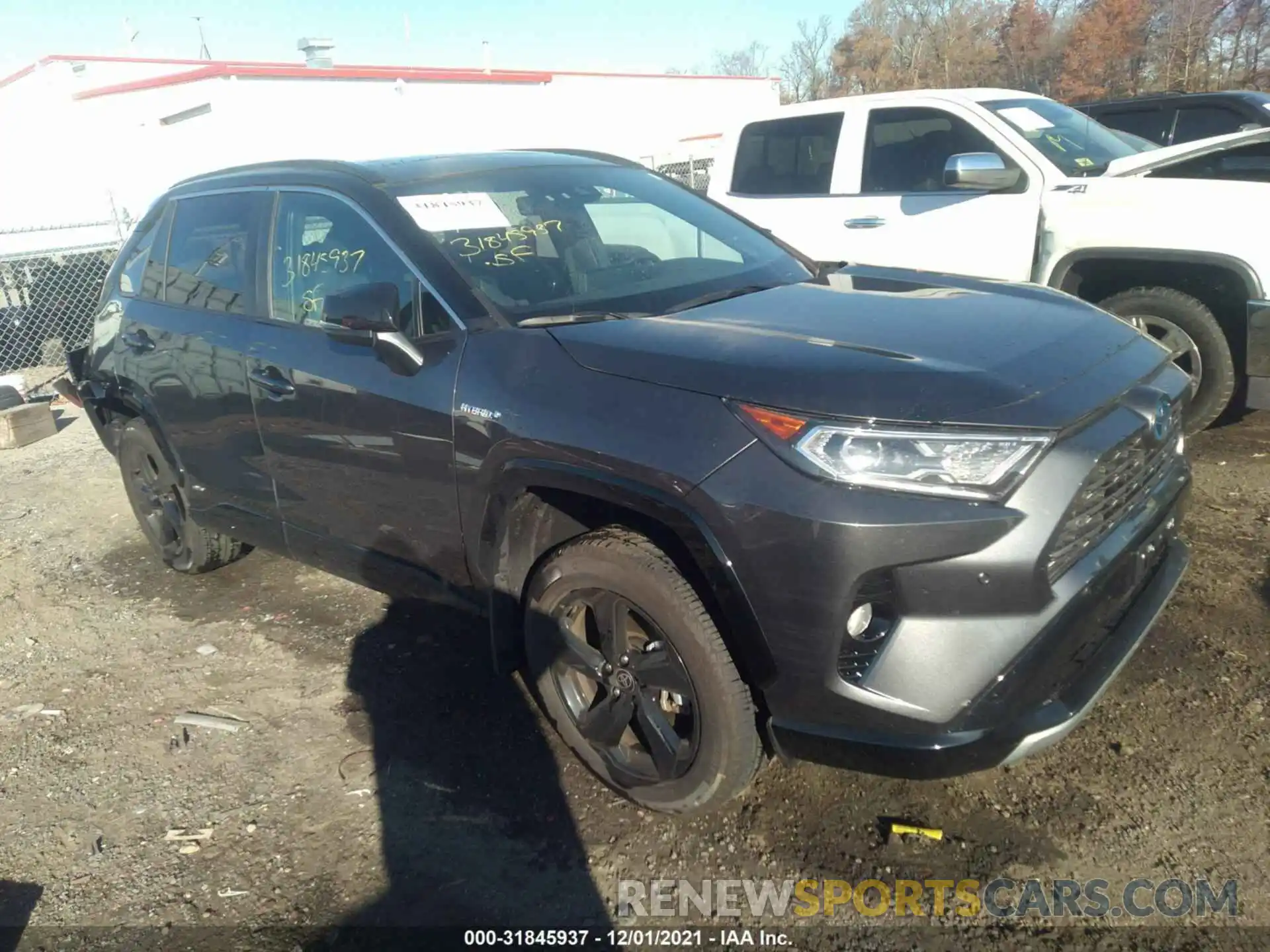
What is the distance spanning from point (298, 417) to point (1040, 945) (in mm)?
2800

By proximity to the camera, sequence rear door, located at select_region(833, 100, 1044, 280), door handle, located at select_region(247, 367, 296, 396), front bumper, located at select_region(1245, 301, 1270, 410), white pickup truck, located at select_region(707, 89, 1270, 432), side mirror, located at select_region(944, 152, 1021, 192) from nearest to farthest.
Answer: door handle, located at select_region(247, 367, 296, 396), front bumper, located at select_region(1245, 301, 1270, 410), white pickup truck, located at select_region(707, 89, 1270, 432), side mirror, located at select_region(944, 152, 1021, 192), rear door, located at select_region(833, 100, 1044, 280)

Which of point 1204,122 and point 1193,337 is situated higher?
point 1204,122

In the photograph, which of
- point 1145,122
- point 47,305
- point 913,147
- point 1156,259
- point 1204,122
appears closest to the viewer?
point 1156,259

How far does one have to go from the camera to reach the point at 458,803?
302 centimetres

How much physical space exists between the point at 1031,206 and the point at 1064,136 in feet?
2.75

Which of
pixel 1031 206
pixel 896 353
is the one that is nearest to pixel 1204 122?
pixel 1031 206

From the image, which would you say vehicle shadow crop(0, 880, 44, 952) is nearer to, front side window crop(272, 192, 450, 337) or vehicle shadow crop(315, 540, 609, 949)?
vehicle shadow crop(315, 540, 609, 949)

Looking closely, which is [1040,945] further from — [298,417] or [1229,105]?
[1229,105]

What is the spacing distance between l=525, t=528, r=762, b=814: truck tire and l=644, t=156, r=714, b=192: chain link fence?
480 inches

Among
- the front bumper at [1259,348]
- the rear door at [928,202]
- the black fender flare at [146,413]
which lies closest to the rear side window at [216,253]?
the black fender flare at [146,413]

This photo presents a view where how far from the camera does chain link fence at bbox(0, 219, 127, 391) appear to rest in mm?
11242

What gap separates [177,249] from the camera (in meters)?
4.44

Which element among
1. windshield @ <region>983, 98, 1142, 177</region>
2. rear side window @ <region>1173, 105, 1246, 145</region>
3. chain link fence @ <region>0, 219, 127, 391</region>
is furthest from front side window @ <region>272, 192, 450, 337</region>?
chain link fence @ <region>0, 219, 127, 391</region>

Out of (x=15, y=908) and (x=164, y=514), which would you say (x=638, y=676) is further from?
(x=164, y=514)
